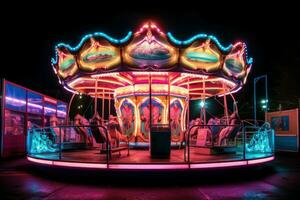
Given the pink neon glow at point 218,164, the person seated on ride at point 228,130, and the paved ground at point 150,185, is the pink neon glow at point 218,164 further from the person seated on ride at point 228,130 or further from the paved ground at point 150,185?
the person seated on ride at point 228,130

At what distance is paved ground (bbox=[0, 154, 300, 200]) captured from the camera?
8.02 meters

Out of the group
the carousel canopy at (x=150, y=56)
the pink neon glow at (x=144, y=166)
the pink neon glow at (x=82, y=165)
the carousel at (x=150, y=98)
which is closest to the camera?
the pink neon glow at (x=144, y=166)

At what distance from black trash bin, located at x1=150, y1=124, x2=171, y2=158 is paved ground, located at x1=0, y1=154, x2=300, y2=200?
60.8 inches

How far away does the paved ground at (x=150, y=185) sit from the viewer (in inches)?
316

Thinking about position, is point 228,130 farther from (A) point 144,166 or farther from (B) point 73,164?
(B) point 73,164

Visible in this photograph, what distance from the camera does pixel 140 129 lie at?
1554 cm

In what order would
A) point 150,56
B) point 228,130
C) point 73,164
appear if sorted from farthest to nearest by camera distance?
point 228,130, point 150,56, point 73,164

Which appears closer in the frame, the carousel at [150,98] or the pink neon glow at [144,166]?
the pink neon glow at [144,166]

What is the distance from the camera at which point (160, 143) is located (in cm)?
1113

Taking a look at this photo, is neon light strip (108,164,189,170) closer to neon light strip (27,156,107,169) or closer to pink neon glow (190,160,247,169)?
neon light strip (27,156,107,169)

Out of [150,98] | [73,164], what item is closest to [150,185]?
[73,164]

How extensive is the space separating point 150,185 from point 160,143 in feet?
6.87

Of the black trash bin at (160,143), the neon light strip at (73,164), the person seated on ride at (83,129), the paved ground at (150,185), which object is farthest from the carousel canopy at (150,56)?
the paved ground at (150,185)

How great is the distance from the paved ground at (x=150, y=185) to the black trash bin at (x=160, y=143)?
1.54 m
